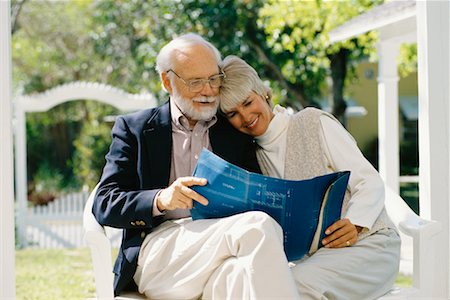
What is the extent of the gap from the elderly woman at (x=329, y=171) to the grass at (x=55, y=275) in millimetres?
2800

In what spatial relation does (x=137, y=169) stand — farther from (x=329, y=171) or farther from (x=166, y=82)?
(x=329, y=171)

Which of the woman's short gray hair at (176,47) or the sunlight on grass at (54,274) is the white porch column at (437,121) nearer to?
the woman's short gray hair at (176,47)

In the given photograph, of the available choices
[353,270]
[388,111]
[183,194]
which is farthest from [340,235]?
[388,111]

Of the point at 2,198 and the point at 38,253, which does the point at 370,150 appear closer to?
the point at 38,253

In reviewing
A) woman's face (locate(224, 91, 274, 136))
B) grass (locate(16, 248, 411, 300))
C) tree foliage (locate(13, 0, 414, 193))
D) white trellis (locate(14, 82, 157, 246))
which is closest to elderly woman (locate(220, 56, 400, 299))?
woman's face (locate(224, 91, 274, 136))

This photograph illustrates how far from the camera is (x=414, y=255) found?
3.00 metres

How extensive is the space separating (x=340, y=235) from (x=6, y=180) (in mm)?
1344

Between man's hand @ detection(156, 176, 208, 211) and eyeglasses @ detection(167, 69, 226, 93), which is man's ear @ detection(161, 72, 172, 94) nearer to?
eyeglasses @ detection(167, 69, 226, 93)

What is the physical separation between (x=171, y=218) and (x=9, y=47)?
0.95 meters

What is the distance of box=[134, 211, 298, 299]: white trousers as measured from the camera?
2381mm

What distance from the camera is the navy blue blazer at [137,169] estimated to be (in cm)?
283

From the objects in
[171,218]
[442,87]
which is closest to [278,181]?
[171,218]

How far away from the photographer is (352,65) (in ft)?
44.6

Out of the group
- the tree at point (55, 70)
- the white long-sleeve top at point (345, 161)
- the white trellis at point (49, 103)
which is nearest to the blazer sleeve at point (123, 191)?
the white long-sleeve top at point (345, 161)
